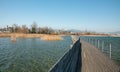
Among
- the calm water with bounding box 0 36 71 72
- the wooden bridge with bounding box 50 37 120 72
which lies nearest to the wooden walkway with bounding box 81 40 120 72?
the wooden bridge with bounding box 50 37 120 72

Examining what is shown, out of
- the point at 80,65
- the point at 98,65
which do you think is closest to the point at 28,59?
the point at 80,65

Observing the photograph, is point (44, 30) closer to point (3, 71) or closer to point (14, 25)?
point (14, 25)

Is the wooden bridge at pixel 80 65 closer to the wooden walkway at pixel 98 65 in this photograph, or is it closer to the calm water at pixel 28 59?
the wooden walkway at pixel 98 65

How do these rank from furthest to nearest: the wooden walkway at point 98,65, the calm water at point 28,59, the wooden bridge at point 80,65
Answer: the calm water at point 28,59, the wooden walkway at point 98,65, the wooden bridge at point 80,65

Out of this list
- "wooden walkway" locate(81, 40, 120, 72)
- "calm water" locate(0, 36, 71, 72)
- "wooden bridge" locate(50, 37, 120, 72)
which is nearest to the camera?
"wooden bridge" locate(50, 37, 120, 72)

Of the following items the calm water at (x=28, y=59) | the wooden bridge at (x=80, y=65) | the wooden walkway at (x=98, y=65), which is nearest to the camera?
the wooden bridge at (x=80, y=65)

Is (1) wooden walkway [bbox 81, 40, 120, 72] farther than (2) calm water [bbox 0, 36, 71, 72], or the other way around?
(2) calm water [bbox 0, 36, 71, 72]

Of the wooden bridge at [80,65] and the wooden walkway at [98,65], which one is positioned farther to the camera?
the wooden walkway at [98,65]

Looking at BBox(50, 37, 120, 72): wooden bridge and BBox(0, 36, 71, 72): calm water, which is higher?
BBox(50, 37, 120, 72): wooden bridge

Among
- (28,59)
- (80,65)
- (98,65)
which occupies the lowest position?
(28,59)

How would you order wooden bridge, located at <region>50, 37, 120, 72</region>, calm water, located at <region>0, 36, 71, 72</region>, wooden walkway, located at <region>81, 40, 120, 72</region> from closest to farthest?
wooden bridge, located at <region>50, 37, 120, 72</region>, wooden walkway, located at <region>81, 40, 120, 72</region>, calm water, located at <region>0, 36, 71, 72</region>

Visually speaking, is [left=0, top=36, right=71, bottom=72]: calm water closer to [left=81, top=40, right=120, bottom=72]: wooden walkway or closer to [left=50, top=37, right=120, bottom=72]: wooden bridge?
[left=50, top=37, right=120, bottom=72]: wooden bridge

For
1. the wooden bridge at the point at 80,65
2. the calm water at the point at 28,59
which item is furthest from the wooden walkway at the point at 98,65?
the calm water at the point at 28,59

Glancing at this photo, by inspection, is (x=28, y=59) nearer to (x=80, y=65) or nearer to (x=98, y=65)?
(x=80, y=65)
